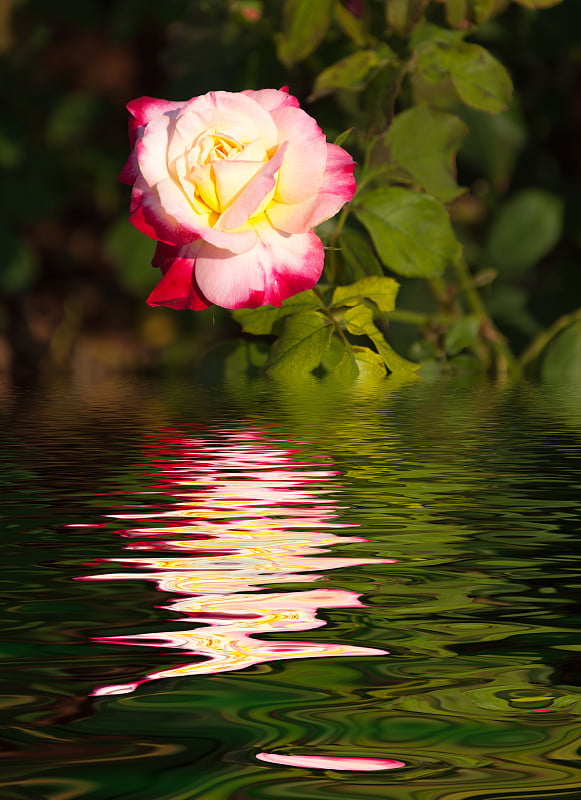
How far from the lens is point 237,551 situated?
33 cm

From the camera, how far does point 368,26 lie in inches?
31.0

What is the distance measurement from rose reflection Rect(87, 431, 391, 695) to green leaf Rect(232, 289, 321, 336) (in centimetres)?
14

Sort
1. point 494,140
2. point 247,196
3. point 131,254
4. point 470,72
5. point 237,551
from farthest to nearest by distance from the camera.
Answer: point 131,254, point 494,140, point 470,72, point 247,196, point 237,551

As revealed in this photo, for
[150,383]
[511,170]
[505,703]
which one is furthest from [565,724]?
[511,170]

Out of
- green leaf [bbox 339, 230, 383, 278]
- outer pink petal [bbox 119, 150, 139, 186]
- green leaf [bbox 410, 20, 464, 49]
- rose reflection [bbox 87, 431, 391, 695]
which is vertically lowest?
rose reflection [bbox 87, 431, 391, 695]

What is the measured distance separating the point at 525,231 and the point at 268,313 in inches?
17.4

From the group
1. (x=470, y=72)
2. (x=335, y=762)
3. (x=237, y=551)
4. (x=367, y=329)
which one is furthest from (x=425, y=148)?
(x=335, y=762)

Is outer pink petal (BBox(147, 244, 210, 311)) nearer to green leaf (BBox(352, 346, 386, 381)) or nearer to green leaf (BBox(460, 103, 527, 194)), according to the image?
green leaf (BBox(352, 346, 386, 381))

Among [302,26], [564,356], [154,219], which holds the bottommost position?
[564,356]

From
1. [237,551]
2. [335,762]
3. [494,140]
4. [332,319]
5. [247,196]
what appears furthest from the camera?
[494,140]

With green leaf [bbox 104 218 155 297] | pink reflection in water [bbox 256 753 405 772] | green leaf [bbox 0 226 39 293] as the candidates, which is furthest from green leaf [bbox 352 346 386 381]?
green leaf [bbox 0 226 39 293]

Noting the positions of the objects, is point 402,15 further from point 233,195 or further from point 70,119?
point 70,119

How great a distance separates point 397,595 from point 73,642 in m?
0.08

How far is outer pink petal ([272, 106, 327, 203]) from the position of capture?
0.52 metres
